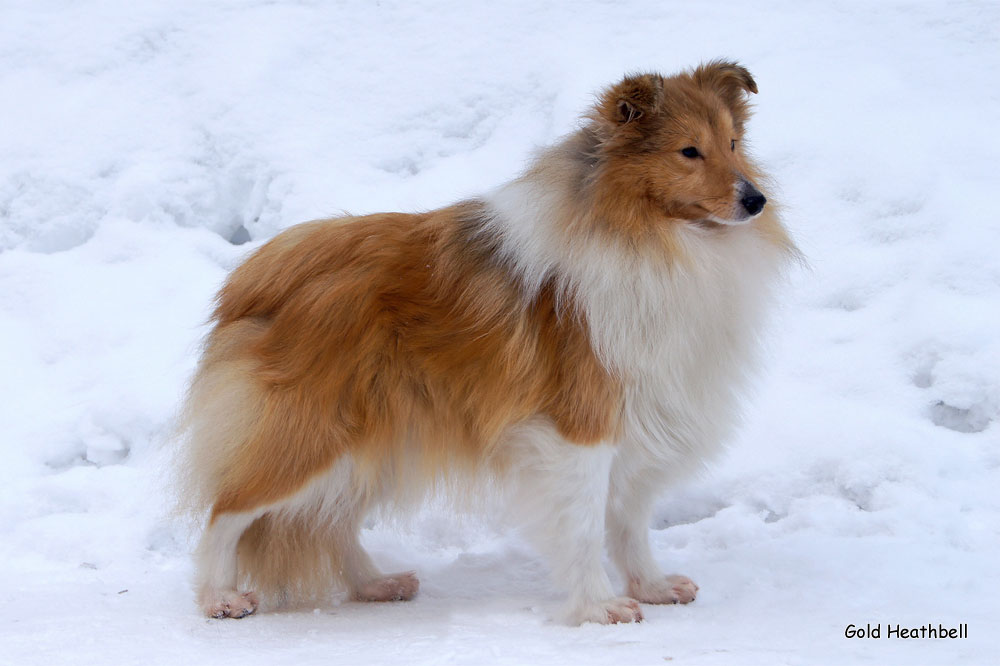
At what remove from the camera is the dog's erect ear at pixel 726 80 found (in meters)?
3.97

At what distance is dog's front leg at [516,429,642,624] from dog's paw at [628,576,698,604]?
13.0 inches

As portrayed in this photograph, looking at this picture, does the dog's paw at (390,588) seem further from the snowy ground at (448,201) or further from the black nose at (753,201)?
the black nose at (753,201)

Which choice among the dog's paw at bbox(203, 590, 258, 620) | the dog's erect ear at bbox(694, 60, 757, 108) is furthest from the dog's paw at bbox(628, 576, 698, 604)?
the dog's erect ear at bbox(694, 60, 757, 108)

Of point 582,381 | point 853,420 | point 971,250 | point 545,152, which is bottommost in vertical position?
point 853,420

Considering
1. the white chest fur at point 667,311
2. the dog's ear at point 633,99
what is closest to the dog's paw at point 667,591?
the white chest fur at point 667,311

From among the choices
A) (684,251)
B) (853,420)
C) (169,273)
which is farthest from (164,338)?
(853,420)

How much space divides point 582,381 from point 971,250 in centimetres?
335

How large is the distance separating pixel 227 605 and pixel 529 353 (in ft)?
5.15

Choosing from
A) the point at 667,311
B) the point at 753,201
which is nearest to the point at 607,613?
the point at 667,311

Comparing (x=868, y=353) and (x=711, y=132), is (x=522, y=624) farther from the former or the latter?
(x=868, y=353)

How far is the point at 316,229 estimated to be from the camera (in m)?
4.27

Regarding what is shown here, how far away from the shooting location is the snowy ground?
3756mm

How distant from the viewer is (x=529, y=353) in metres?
3.83

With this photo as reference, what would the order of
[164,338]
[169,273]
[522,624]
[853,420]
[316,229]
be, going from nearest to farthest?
[522,624]
[316,229]
[853,420]
[164,338]
[169,273]
